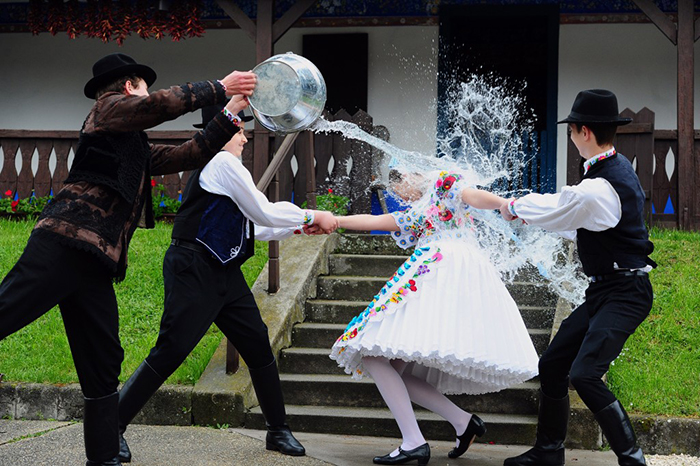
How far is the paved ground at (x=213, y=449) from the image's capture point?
15.9 ft

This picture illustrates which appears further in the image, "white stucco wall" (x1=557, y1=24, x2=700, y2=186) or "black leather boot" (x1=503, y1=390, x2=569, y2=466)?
"white stucco wall" (x1=557, y1=24, x2=700, y2=186)

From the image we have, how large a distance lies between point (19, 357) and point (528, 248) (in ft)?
13.9

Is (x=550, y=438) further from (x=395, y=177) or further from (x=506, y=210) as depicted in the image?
(x=395, y=177)

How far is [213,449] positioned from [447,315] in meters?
1.63

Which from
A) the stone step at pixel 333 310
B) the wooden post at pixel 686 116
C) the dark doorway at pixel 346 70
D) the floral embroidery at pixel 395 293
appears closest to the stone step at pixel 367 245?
the stone step at pixel 333 310

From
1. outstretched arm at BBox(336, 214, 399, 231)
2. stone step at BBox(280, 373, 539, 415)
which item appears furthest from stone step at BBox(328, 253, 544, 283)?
outstretched arm at BBox(336, 214, 399, 231)

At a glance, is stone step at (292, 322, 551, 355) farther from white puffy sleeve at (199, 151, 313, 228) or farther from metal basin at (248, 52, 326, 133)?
metal basin at (248, 52, 326, 133)

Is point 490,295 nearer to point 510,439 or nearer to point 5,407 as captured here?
point 510,439

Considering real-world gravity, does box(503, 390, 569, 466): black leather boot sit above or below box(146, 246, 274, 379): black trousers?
below

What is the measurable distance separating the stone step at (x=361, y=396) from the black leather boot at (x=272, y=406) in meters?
0.94

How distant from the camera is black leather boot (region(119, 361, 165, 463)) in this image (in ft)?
15.8

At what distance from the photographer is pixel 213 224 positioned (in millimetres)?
4910

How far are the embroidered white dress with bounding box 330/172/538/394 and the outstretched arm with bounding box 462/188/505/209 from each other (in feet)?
0.25

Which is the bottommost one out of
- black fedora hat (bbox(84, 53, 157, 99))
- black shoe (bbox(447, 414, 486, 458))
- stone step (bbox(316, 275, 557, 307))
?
black shoe (bbox(447, 414, 486, 458))
